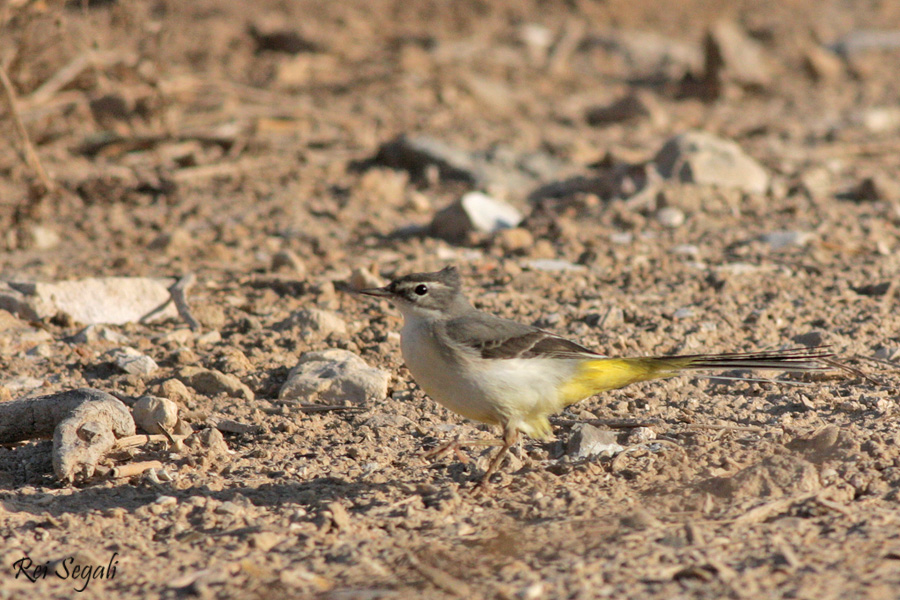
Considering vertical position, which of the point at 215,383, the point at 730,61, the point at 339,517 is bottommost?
the point at 215,383

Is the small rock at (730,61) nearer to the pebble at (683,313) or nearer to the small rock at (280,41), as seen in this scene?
the small rock at (280,41)

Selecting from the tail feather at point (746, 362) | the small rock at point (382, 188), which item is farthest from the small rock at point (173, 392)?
the small rock at point (382, 188)

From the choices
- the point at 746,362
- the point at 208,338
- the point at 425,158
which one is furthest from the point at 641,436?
the point at 425,158

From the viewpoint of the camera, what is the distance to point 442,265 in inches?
314

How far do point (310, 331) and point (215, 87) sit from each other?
5.76 metres

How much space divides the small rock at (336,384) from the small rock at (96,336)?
1.35 meters

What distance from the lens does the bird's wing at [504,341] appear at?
505 centimetres

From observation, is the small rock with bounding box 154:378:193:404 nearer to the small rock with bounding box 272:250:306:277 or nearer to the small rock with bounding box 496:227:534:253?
the small rock with bounding box 272:250:306:277

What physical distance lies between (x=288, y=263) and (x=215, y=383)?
2.18 meters

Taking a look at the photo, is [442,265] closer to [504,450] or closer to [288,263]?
[288,263]

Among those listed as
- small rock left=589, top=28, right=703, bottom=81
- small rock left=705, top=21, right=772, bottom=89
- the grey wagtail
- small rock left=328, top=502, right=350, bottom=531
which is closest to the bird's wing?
the grey wagtail

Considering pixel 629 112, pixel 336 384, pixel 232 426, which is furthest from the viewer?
pixel 629 112

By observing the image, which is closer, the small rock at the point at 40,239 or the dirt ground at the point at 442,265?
the dirt ground at the point at 442,265

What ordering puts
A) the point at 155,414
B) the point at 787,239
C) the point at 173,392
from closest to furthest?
the point at 155,414
the point at 173,392
the point at 787,239
